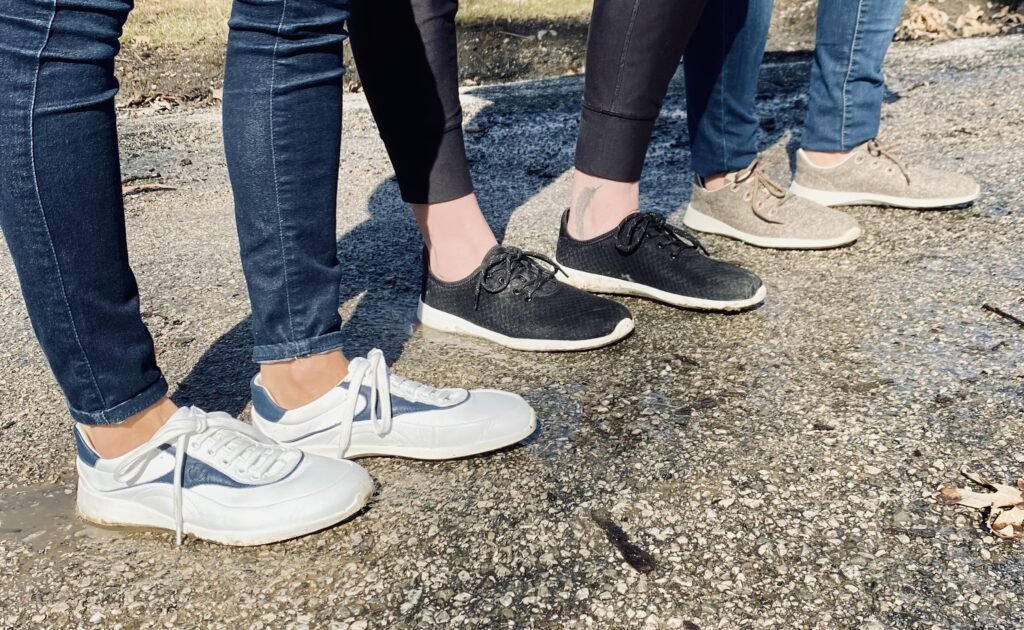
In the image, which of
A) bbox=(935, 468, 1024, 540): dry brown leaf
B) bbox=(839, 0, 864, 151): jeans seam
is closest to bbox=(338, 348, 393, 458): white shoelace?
bbox=(935, 468, 1024, 540): dry brown leaf

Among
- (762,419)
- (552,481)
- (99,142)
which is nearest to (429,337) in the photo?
(552,481)

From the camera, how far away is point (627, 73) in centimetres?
218

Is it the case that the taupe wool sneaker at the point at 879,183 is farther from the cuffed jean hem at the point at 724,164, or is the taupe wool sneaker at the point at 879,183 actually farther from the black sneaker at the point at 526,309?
the black sneaker at the point at 526,309

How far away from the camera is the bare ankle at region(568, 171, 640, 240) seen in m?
2.36

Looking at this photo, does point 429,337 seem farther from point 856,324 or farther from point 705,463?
point 856,324

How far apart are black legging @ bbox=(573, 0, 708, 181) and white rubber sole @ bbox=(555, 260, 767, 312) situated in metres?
0.31

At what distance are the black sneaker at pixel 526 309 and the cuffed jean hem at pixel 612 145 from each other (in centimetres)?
32

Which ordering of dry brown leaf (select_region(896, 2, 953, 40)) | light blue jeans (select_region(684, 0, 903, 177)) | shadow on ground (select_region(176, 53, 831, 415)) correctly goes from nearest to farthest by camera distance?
1. shadow on ground (select_region(176, 53, 831, 415))
2. light blue jeans (select_region(684, 0, 903, 177))
3. dry brown leaf (select_region(896, 2, 953, 40))

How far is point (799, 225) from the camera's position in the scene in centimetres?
276

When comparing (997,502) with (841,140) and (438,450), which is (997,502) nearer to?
(438,450)

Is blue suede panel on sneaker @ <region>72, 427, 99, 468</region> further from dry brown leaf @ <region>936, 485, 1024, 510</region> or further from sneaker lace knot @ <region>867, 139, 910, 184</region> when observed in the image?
sneaker lace knot @ <region>867, 139, 910, 184</region>

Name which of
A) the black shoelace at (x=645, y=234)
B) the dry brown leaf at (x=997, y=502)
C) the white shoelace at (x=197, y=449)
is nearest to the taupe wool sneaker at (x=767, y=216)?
the black shoelace at (x=645, y=234)

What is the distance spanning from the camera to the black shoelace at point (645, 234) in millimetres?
2387

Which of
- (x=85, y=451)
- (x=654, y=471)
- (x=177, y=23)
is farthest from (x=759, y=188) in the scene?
(x=177, y=23)
